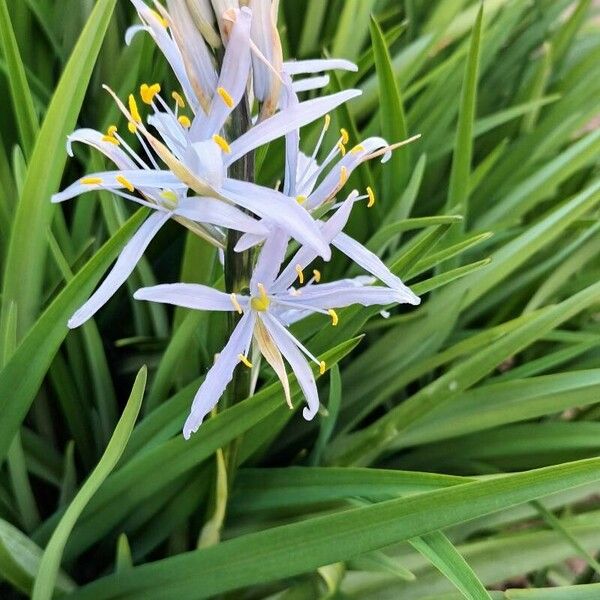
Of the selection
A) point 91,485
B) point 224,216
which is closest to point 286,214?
point 224,216

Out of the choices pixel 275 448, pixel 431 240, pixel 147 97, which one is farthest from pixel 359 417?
pixel 147 97

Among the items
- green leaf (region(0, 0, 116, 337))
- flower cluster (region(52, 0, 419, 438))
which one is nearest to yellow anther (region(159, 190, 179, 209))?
flower cluster (region(52, 0, 419, 438))

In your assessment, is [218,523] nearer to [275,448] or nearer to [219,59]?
[275,448]

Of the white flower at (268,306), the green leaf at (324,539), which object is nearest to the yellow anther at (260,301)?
the white flower at (268,306)

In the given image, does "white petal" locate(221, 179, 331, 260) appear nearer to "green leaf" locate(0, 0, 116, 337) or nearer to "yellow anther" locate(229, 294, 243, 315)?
"yellow anther" locate(229, 294, 243, 315)

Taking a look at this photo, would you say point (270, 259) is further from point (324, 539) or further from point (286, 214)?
point (324, 539)

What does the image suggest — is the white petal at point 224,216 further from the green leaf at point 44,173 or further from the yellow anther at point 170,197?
the green leaf at point 44,173

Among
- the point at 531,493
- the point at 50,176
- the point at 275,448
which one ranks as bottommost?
the point at 275,448
